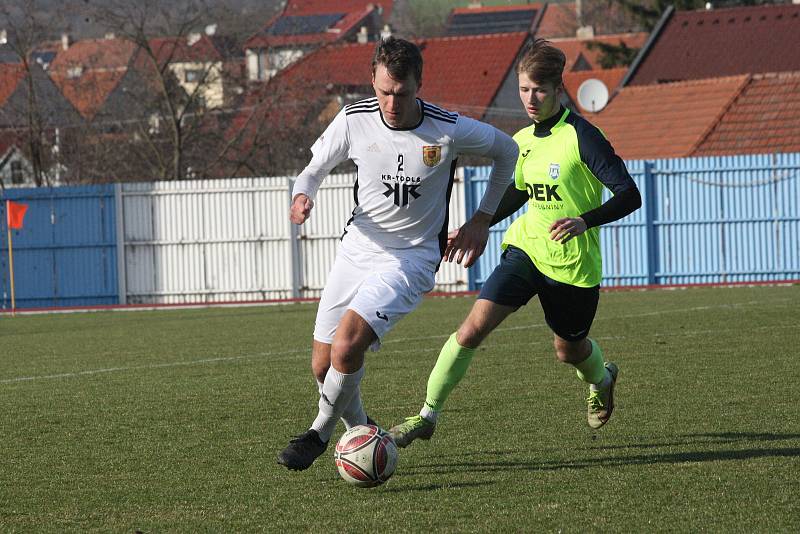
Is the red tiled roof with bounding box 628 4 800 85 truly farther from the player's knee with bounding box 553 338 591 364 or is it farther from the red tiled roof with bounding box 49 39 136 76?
the player's knee with bounding box 553 338 591 364

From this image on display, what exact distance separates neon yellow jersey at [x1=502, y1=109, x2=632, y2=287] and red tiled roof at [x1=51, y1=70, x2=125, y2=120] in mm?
28982

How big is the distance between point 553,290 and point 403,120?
140 centimetres

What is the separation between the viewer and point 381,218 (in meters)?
6.11

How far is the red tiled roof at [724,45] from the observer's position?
Answer: 35.6 metres

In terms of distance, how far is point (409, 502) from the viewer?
5426mm

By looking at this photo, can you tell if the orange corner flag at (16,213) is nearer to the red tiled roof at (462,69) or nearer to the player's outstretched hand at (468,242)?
the player's outstretched hand at (468,242)

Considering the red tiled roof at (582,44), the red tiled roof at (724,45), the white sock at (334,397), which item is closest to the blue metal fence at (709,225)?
the red tiled roof at (724,45)

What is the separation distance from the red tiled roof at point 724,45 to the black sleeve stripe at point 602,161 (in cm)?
2943

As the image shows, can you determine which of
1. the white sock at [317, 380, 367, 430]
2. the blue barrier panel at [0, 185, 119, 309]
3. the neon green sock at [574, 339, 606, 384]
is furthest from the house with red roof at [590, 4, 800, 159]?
the white sock at [317, 380, 367, 430]

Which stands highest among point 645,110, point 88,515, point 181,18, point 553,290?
point 181,18

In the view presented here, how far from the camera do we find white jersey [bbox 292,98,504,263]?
19.7ft

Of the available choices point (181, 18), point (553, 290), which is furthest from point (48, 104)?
point (553, 290)

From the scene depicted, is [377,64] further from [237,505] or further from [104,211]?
[104,211]

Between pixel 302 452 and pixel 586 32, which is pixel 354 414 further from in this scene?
pixel 586 32
